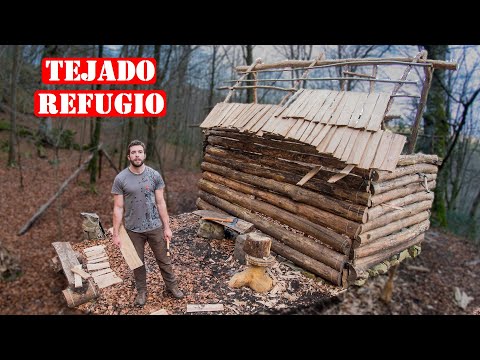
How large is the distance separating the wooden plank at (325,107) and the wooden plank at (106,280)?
15.5ft

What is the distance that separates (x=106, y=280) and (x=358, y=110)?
5559mm

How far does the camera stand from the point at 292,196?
255 inches

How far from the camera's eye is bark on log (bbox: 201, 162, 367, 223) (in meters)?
5.41

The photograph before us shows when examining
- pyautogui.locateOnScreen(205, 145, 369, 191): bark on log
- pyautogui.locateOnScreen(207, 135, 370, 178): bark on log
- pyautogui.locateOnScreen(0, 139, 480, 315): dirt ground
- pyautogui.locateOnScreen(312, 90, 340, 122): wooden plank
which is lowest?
pyautogui.locateOnScreen(0, 139, 480, 315): dirt ground

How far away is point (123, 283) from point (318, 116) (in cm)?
475

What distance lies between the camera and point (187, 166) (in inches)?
853

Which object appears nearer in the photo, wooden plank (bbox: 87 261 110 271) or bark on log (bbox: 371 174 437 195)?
bark on log (bbox: 371 174 437 195)

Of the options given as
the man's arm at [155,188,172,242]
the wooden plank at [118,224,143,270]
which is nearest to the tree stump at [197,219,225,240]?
the man's arm at [155,188,172,242]

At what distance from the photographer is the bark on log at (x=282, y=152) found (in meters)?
5.73

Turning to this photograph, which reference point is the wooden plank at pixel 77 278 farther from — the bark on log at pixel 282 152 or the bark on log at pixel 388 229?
the bark on log at pixel 388 229

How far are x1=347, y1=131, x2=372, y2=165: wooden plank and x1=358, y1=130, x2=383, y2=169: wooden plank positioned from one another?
53 millimetres

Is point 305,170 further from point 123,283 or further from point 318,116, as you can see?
point 123,283

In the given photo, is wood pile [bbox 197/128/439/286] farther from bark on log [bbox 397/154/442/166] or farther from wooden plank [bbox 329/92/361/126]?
wooden plank [bbox 329/92/361/126]

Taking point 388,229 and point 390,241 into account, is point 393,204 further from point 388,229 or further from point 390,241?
point 390,241
